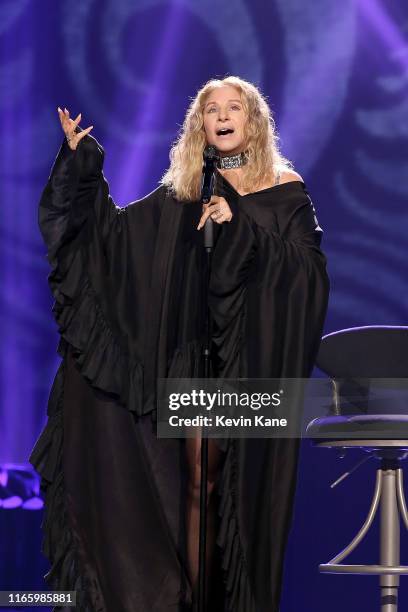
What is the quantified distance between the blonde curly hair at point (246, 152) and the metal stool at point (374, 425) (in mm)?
795

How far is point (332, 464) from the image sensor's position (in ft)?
16.6

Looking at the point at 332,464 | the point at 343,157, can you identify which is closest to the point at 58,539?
the point at 332,464

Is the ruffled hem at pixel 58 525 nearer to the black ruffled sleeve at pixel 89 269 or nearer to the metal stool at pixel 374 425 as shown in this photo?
the black ruffled sleeve at pixel 89 269

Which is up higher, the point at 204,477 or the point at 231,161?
the point at 231,161

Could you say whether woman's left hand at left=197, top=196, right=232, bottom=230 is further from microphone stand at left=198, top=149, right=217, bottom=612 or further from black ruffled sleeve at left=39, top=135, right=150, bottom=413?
black ruffled sleeve at left=39, top=135, right=150, bottom=413

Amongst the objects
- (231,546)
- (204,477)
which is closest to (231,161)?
(204,477)

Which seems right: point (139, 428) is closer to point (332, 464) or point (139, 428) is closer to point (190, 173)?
point (190, 173)

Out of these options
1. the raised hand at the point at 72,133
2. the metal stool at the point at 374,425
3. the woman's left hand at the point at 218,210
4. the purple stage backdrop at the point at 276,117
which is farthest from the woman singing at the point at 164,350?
the purple stage backdrop at the point at 276,117

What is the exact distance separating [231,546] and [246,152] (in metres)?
1.31

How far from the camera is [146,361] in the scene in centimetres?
361

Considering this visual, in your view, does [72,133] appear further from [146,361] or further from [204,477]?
[204,477]

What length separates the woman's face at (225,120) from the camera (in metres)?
3.66

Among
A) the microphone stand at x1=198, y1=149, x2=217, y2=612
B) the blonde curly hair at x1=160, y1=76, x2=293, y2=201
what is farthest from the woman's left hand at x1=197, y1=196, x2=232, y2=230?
the blonde curly hair at x1=160, y1=76, x2=293, y2=201

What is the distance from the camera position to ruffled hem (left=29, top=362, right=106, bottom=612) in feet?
11.6
